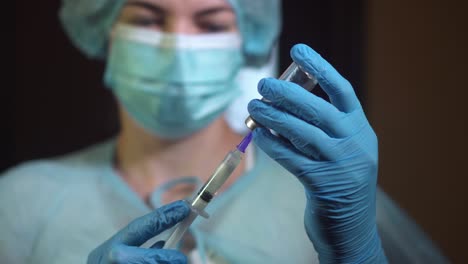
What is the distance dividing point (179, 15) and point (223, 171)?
46 cm

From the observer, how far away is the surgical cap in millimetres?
1151

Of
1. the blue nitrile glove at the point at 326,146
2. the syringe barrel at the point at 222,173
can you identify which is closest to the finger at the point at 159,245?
the syringe barrel at the point at 222,173

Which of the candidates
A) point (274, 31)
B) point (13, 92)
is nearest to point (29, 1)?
point (13, 92)

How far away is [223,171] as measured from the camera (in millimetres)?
764

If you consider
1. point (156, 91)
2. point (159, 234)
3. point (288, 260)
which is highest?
point (156, 91)

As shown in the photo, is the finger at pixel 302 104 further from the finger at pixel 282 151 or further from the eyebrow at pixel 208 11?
the eyebrow at pixel 208 11

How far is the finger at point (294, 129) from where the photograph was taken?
72 cm

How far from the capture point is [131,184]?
1.18 metres

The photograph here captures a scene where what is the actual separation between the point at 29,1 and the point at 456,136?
1284 mm

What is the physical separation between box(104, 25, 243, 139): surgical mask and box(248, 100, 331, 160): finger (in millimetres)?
379

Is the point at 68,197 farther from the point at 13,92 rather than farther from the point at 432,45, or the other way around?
the point at 432,45

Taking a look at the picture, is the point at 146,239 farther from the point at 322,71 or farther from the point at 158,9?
the point at 158,9

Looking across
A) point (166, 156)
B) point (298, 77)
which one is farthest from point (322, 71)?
point (166, 156)

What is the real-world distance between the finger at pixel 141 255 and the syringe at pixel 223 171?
4 centimetres
